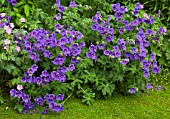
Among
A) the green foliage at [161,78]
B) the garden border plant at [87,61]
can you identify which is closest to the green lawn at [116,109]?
the garden border plant at [87,61]

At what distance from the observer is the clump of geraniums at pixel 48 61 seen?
3.79 meters

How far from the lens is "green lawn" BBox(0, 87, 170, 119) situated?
3.86 m

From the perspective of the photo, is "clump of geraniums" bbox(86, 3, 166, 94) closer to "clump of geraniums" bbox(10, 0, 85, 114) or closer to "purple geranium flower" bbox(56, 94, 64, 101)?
"clump of geraniums" bbox(10, 0, 85, 114)

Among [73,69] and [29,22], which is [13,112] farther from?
[29,22]

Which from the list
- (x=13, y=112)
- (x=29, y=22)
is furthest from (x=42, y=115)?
(x=29, y=22)

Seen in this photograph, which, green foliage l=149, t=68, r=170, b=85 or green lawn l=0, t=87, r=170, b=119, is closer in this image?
green lawn l=0, t=87, r=170, b=119

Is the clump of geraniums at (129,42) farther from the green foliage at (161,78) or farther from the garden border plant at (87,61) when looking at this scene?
the green foliage at (161,78)

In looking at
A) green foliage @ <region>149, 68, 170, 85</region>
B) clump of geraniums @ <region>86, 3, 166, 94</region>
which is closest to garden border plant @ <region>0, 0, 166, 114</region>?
clump of geraniums @ <region>86, 3, 166, 94</region>

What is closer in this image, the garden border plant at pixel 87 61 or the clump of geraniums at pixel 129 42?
the garden border plant at pixel 87 61

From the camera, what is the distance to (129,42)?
408 cm

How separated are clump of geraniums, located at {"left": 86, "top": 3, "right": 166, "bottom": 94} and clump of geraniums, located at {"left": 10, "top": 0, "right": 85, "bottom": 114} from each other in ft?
0.80

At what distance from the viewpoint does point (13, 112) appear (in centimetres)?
385

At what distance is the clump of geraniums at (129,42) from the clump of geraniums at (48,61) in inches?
9.6

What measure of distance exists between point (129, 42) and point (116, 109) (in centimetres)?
74
